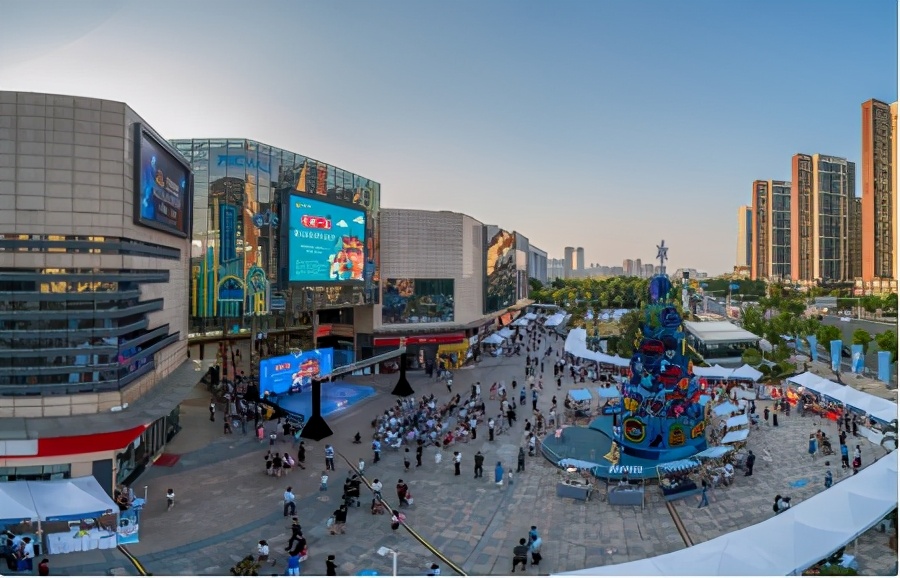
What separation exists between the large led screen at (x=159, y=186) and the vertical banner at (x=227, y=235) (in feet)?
16.6

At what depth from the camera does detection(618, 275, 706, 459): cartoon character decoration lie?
74.1ft

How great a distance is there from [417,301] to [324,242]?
1204 cm

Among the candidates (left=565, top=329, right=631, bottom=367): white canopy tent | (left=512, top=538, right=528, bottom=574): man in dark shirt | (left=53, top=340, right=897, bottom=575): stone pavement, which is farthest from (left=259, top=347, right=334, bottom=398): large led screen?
(left=565, top=329, right=631, bottom=367): white canopy tent

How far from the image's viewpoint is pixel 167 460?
22.0m

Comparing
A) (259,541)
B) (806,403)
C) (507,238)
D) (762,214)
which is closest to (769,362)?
(806,403)

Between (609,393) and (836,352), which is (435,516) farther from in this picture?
(836,352)

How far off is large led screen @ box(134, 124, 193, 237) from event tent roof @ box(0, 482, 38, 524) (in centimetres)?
917

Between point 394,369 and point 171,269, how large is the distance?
73.7 ft

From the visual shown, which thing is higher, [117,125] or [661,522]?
[117,125]

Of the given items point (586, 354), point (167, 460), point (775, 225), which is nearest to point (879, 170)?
point (775, 225)

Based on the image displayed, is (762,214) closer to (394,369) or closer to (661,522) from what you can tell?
→ (394,369)

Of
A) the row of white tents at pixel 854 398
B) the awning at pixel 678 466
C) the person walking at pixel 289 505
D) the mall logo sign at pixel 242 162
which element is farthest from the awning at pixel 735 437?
the mall logo sign at pixel 242 162

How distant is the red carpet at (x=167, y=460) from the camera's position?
70.8 feet

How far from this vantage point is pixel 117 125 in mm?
17484
